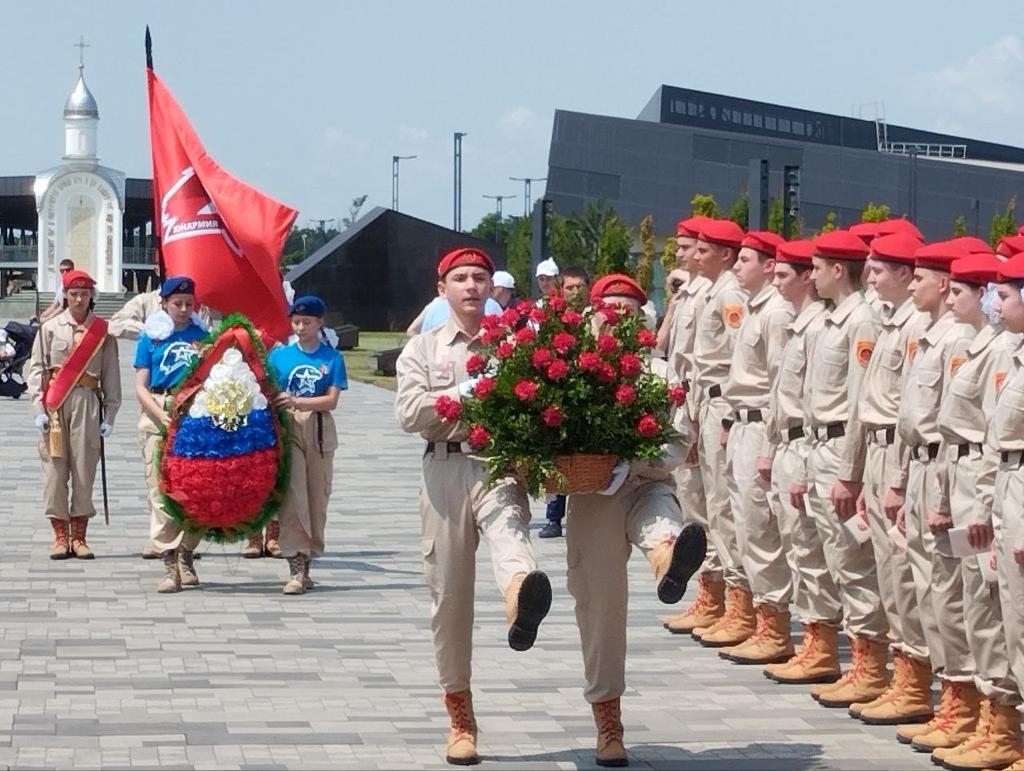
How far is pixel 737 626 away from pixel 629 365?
133 inches

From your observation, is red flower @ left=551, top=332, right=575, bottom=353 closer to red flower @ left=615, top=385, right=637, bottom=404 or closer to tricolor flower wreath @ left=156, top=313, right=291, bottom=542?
red flower @ left=615, top=385, right=637, bottom=404

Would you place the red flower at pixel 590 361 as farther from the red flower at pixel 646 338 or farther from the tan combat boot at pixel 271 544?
the tan combat boot at pixel 271 544

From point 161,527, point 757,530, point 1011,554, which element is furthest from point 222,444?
point 1011,554

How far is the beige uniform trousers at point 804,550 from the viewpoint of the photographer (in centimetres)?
916

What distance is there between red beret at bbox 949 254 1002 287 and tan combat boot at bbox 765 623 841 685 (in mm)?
2170

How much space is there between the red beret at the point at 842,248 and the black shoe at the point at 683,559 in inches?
99.5

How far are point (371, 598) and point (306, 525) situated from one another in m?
0.64

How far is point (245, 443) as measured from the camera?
11758 mm

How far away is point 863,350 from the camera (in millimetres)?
8656

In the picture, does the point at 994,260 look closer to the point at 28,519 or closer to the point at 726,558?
the point at 726,558

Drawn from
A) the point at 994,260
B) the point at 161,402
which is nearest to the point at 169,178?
the point at 161,402

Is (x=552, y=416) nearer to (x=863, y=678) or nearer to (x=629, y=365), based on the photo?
(x=629, y=365)

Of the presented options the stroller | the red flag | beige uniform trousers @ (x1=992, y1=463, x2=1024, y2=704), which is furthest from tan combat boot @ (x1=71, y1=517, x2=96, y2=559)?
the stroller

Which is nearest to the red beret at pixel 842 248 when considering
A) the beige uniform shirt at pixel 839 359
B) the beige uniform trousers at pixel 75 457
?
the beige uniform shirt at pixel 839 359
